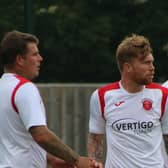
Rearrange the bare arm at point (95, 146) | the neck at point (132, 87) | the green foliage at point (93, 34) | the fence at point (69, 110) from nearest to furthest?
the neck at point (132, 87)
the bare arm at point (95, 146)
the fence at point (69, 110)
the green foliage at point (93, 34)

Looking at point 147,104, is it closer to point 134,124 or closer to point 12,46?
point 134,124

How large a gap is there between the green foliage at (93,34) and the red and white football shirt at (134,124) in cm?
→ 1148

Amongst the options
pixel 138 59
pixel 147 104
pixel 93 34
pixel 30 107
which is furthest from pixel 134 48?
pixel 93 34

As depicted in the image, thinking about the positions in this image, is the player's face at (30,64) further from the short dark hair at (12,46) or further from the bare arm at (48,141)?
the bare arm at (48,141)

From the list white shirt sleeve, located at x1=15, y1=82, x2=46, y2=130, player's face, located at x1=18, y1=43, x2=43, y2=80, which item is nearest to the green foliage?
player's face, located at x1=18, y1=43, x2=43, y2=80

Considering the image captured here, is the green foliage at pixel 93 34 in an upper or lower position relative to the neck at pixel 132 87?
lower

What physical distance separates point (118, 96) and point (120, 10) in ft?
42.4

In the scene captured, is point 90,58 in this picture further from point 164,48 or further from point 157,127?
point 157,127

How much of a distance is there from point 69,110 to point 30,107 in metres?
5.26

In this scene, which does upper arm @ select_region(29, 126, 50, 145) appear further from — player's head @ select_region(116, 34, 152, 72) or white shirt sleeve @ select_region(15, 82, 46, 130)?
player's head @ select_region(116, 34, 152, 72)

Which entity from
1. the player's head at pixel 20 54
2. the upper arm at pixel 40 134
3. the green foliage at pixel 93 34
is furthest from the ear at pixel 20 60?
the green foliage at pixel 93 34

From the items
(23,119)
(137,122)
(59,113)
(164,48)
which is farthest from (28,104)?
(164,48)

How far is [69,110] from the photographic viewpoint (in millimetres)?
10625

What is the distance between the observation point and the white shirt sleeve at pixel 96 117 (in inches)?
248
